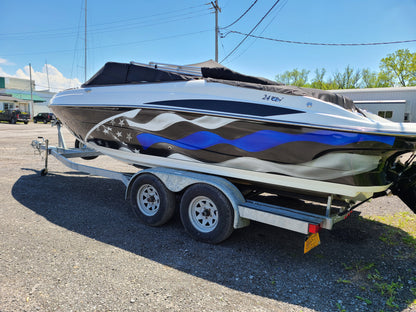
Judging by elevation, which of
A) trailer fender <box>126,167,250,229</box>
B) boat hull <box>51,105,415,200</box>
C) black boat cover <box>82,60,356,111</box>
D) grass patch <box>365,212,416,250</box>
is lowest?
grass patch <box>365,212,416,250</box>

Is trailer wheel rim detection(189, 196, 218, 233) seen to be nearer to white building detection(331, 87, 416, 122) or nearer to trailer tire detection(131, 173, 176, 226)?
trailer tire detection(131, 173, 176, 226)

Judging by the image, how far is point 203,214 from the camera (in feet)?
12.6

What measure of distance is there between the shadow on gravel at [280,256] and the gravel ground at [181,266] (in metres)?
0.01

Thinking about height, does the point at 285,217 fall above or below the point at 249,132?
below

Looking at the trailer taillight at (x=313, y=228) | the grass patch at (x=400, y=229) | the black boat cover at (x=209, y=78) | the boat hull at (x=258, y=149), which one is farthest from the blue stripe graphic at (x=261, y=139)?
the grass patch at (x=400, y=229)

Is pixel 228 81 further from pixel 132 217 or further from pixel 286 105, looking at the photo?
pixel 132 217

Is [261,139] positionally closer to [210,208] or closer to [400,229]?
[210,208]

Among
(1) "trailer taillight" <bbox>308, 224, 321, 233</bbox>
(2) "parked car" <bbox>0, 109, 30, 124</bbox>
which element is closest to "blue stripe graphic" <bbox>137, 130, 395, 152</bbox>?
(1) "trailer taillight" <bbox>308, 224, 321, 233</bbox>

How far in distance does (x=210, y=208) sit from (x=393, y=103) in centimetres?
2091

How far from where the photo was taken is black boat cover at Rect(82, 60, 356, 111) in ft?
11.2

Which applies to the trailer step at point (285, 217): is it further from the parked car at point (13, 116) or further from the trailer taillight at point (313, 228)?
the parked car at point (13, 116)

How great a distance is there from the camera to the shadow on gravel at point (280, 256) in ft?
9.05

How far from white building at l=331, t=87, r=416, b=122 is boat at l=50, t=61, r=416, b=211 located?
1779 centimetres

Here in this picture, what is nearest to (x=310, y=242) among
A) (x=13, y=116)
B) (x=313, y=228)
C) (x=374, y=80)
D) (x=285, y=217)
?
(x=313, y=228)
